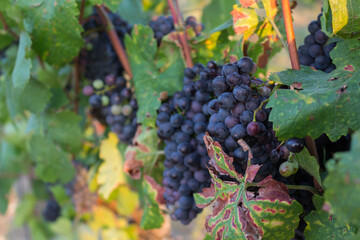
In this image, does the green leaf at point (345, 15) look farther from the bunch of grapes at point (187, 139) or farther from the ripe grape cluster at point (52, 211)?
the ripe grape cluster at point (52, 211)

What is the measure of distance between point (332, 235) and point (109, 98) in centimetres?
71

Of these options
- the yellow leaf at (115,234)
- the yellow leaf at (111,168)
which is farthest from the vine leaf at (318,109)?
the yellow leaf at (115,234)

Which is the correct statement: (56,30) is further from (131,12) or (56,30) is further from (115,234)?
(115,234)

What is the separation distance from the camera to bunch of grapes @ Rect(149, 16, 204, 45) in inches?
38.3

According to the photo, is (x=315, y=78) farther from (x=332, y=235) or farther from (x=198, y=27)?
(x=198, y=27)

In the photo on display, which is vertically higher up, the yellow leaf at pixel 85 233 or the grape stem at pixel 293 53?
the grape stem at pixel 293 53

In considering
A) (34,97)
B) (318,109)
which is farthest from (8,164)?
(318,109)

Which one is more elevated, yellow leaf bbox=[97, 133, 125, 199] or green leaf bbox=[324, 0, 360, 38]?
green leaf bbox=[324, 0, 360, 38]

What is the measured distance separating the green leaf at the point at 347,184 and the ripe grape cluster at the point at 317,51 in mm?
355

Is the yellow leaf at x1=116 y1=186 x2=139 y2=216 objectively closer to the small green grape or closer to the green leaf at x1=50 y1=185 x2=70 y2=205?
the green leaf at x1=50 y1=185 x2=70 y2=205

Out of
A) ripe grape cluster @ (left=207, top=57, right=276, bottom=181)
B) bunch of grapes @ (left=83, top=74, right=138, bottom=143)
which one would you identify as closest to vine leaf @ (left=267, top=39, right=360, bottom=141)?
ripe grape cluster @ (left=207, top=57, right=276, bottom=181)

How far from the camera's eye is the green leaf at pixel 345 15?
22.9 inches

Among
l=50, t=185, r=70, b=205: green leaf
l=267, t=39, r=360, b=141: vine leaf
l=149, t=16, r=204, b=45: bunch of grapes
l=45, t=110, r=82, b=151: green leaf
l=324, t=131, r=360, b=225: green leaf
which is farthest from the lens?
l=50, t=185, r=70, b=205: green leaf

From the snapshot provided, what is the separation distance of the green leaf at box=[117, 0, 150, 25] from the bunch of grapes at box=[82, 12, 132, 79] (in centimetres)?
8
